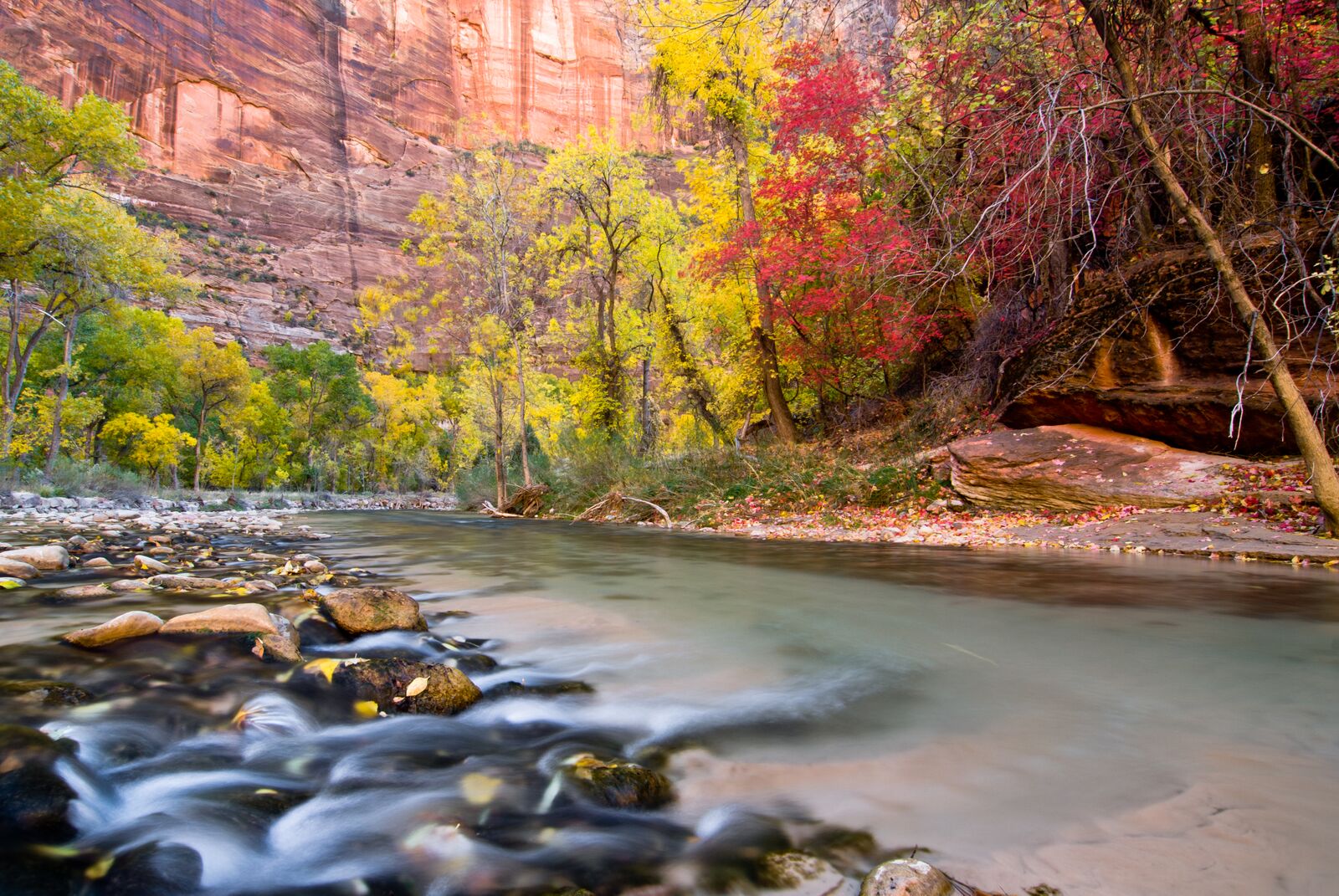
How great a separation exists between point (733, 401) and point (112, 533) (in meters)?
13.7

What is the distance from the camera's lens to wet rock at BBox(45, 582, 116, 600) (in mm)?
3803

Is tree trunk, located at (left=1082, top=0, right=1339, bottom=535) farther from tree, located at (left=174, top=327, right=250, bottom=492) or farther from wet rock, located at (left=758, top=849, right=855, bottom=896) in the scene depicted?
tree, located at (left=174, top=327, right=250, bottom=492)

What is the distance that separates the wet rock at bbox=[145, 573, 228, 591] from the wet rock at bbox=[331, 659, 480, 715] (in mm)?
2452

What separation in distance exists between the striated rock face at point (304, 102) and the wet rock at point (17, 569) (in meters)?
55.1

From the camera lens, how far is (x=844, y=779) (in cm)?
188

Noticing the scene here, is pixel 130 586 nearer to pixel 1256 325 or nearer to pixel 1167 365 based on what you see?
pixel 1256 325

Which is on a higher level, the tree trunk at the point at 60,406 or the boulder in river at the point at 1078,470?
the tree trunk at the point at 60,406

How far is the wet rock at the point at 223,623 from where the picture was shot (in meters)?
2.80

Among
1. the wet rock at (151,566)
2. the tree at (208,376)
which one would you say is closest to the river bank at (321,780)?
the wet rock at (151,566)

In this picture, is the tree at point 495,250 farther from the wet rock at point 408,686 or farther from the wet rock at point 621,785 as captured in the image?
the wet rock at point 621,785

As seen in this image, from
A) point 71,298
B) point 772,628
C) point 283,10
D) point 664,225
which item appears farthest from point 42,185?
point 283,10

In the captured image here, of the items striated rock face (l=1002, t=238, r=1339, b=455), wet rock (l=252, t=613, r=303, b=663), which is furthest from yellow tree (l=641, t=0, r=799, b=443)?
wet rock (l=252, t=613, r=303, b=663)

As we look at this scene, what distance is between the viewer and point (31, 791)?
151 centimetres

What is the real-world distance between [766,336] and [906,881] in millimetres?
13732
